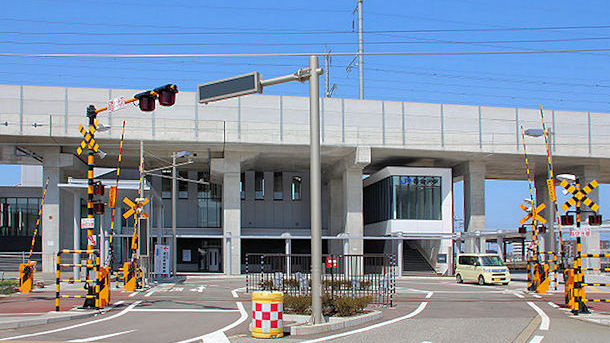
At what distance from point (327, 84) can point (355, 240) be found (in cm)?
1764

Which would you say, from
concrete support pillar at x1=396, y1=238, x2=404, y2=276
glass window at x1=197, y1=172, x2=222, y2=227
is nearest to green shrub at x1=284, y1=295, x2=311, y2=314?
concrete support pillar at x1=396, y1=238, x2=404, y2=276

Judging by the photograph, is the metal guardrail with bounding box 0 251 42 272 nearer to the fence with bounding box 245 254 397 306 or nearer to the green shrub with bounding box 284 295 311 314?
the fence with bounding box 245 254 397 306

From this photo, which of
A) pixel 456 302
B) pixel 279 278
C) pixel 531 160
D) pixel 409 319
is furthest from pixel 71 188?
pixel 531 160

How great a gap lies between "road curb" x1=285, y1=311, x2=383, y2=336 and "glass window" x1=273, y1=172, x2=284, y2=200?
51.7m

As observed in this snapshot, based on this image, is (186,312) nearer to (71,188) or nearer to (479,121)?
(71,188)

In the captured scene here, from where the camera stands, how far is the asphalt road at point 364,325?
12.3 metres

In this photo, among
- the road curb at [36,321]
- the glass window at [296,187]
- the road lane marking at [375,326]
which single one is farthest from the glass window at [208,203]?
the road curb at [36,321]

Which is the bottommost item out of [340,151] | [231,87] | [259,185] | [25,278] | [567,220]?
[25,278]

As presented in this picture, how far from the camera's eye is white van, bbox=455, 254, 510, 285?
34.4 m

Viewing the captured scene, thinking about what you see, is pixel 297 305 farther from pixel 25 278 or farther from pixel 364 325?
pixel 25 278

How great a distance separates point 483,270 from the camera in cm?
3472

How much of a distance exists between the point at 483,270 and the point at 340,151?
18056mm

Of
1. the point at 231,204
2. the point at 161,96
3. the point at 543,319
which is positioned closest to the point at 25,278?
the point at 161,96

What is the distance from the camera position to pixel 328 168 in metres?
59.9
